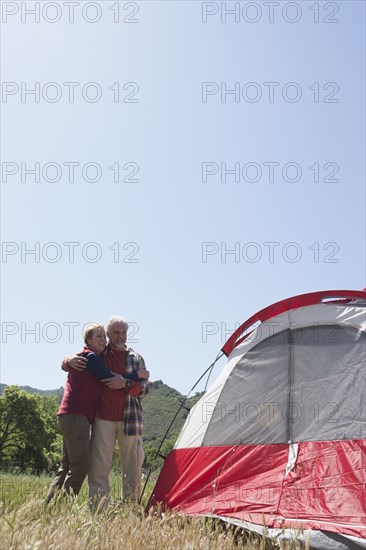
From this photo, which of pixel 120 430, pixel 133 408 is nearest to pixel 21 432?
pixel 120 430

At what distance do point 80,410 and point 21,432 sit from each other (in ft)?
121

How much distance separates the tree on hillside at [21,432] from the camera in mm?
39594

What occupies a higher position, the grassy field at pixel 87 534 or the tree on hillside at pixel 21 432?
the grassy field at pixel 87 534

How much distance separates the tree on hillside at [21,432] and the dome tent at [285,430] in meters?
36.0

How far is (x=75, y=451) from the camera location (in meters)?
5.56

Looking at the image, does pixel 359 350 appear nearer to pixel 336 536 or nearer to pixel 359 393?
pixel 359 393

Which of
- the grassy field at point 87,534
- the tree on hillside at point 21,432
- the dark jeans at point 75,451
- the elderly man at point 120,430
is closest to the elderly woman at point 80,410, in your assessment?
the dark jeans at point 75,451

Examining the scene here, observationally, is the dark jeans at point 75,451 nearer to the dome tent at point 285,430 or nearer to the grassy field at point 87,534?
the dome tent at point 285,430

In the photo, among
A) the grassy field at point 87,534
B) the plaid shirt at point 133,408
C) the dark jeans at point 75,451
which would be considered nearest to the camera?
the grassy field at point 87,534

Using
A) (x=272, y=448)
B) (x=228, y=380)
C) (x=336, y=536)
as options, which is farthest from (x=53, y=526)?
(x=228, y=380)

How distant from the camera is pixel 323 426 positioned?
217 inches

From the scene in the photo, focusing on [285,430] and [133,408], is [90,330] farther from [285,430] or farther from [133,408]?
[285,430]

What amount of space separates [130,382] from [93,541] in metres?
2.72

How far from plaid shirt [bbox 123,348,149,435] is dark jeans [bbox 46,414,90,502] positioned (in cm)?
44
